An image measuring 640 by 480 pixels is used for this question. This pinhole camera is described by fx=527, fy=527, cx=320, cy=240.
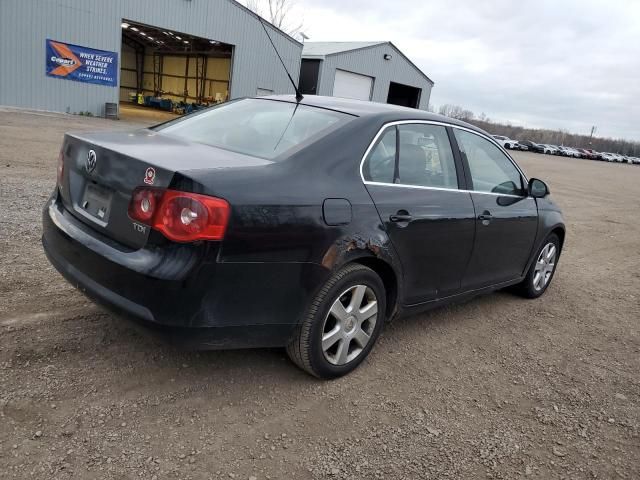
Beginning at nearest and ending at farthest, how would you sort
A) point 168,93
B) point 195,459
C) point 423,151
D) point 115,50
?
point 195,459
point 423,151
point 115,50
point 168,93

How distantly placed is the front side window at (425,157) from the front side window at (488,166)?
222 mm

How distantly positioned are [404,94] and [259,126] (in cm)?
3806

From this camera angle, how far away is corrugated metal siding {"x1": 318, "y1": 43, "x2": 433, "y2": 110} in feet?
104

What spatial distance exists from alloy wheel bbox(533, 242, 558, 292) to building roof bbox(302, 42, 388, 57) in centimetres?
2816

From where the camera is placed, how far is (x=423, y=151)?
3.64 metres

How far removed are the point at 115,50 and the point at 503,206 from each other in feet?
72.2

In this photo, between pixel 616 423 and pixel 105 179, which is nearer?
pixel 105 179

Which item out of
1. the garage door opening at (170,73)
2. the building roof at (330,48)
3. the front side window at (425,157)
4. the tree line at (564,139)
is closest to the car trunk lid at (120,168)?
the front side window at (425,157)

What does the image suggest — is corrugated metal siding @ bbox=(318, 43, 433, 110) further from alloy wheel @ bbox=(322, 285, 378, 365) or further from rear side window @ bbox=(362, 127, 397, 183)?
alloy wheel @ bbox=(322, 285, 378, 365)

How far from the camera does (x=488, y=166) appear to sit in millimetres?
4250

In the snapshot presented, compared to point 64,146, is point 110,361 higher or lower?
lower

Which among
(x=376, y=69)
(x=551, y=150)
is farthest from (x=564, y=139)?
(x=376, y=69)

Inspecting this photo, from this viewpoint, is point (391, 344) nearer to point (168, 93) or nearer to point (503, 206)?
point (503, 206)

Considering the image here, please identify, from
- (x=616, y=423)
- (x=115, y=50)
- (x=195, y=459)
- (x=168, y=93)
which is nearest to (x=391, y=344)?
(x=616, y=423)
